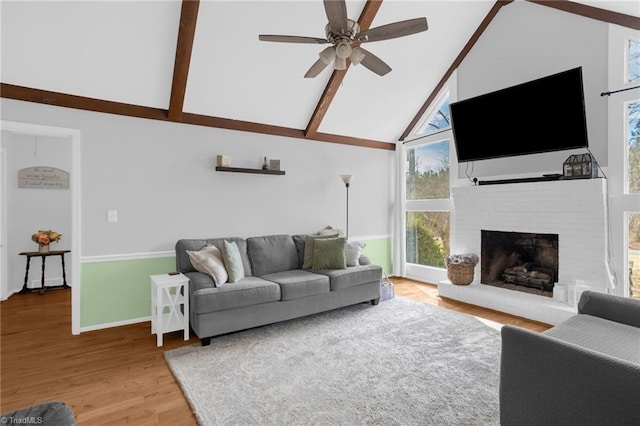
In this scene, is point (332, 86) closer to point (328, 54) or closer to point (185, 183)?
point (328, 54)

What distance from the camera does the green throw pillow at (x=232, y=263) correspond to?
11.2 feet

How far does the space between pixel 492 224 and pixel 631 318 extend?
92.0 inches

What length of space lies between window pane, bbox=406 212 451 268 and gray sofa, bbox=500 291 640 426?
3358mm

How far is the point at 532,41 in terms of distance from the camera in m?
4.07

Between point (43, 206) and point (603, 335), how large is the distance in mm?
7061

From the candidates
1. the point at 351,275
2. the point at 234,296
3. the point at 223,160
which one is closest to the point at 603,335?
the point at 351,275

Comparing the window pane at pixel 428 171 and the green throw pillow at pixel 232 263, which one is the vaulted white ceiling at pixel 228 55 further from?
the green throw pillow at pixel 232 263

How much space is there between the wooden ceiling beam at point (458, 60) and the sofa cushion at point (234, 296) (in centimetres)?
371

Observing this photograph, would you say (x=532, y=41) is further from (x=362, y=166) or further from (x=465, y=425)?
(x=465, y=425)

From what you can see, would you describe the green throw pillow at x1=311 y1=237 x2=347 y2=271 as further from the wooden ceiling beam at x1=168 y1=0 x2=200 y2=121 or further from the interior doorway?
the interior doorway

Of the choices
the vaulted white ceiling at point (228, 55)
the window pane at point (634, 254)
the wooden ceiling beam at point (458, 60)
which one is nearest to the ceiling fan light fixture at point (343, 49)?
the vaulted white ceiling at point (228, 55)

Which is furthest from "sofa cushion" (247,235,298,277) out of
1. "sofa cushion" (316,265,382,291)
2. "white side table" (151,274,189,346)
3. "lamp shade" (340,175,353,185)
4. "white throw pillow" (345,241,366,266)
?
"lamp shade" (340,175,353,185)

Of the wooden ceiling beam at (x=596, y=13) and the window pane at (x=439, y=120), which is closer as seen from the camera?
the wooden ceiling beam at (x=596, y=13)

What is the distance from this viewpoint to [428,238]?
5.49 metres
